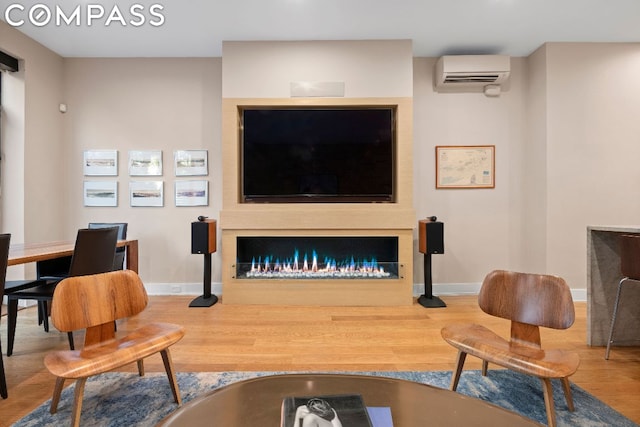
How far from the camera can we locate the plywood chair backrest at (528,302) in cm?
163

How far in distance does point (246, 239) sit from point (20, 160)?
2.58m

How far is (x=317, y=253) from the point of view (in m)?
3.82

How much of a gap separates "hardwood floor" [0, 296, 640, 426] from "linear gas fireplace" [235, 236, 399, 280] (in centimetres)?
48

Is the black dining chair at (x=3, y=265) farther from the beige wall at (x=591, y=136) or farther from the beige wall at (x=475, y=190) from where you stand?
the beige wall at (x=591, y=136)

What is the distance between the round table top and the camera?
88cm

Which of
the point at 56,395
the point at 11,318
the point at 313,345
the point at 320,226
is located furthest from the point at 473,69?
the point at 11,318

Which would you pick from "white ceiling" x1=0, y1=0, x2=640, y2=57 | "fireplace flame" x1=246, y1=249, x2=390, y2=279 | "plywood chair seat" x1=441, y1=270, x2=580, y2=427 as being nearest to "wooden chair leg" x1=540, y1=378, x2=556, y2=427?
"plywood chair seat" x1=441, y1=270, x2=580, y2=427

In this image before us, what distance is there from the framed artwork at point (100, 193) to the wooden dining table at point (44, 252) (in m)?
1.02

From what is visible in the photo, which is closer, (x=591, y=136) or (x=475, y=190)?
(x=591, y=136)

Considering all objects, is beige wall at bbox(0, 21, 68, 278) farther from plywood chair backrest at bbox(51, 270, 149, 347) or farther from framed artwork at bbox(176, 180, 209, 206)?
plywood chair backrest at bbox(51, 270, 149, 347)

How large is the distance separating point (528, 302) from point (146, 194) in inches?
160

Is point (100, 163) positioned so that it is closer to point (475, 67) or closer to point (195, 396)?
point (195, 396)

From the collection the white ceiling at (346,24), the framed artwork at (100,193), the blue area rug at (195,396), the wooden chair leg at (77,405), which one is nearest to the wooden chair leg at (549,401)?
the blue area rug at (195,396)

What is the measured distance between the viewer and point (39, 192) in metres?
3.71
